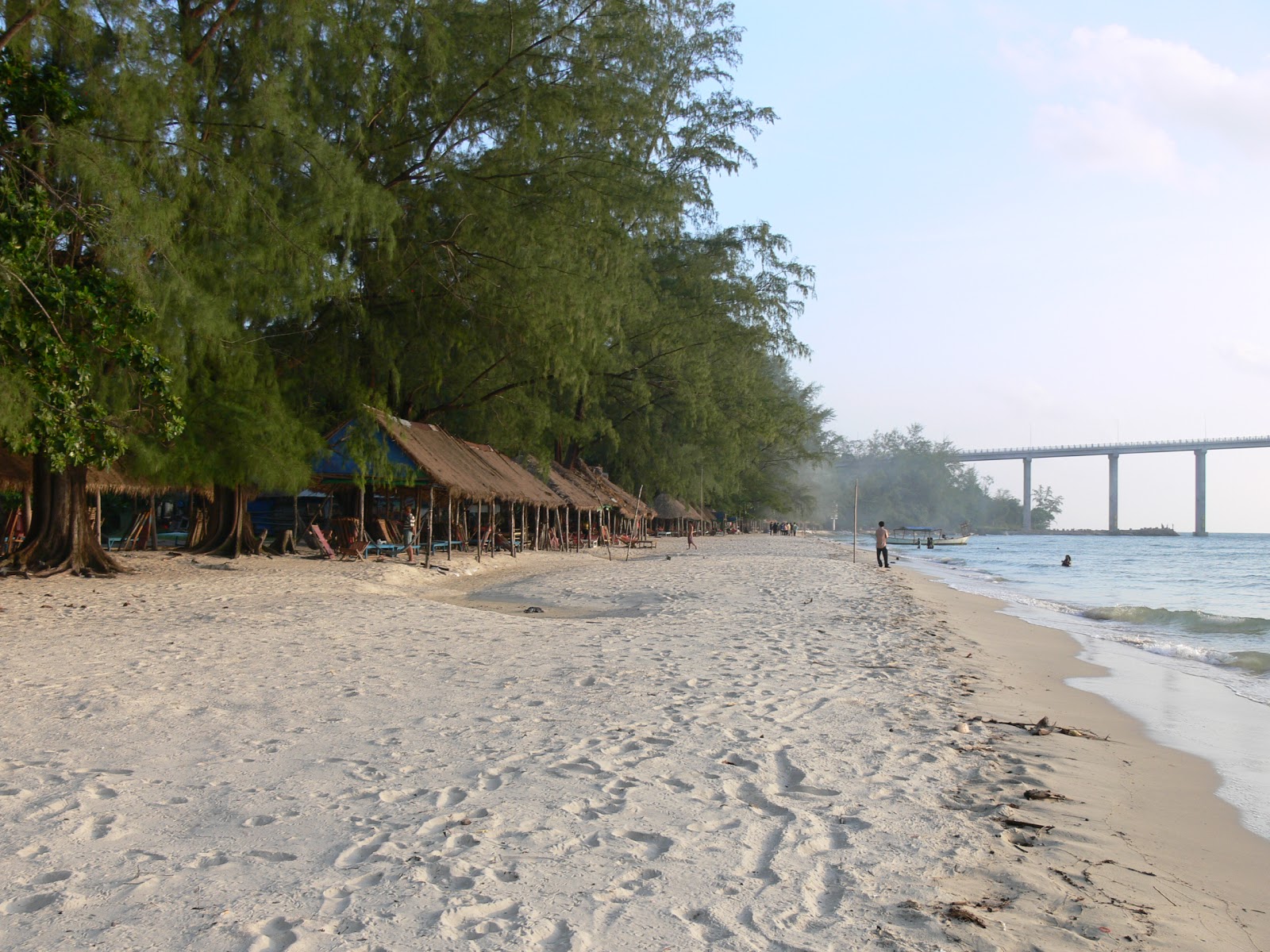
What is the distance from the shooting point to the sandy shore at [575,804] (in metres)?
2.76

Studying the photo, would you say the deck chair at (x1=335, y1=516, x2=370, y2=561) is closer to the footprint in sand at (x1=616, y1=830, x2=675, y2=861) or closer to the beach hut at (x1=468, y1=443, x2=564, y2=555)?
the beach hut at (x1=468, y1=443, x2=564, y2=555)

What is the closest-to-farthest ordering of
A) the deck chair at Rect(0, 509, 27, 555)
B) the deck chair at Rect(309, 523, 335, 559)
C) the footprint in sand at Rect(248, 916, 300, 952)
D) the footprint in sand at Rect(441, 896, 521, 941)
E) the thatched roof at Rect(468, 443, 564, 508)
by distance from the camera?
the footprint in sand at Rect(248, 916, 300, 952)
the footprint in sand at Rect(441, 896, 521, 941)
the deck chair at Rect(0, 509, 27, 555)
the deck chair at Rect(309, 523, 335, 559)
the thatched roof at Rect(468, 443, 564, 508)

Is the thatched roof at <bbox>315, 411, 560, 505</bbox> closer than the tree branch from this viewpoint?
No

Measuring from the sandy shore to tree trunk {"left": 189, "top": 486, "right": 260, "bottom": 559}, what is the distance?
8459 millimetres

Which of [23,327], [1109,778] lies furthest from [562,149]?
[1109,778]

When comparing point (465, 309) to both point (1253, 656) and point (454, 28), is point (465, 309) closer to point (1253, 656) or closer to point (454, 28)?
point (454, 28)

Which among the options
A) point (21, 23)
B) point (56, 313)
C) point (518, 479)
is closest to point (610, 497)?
point (518, 479)

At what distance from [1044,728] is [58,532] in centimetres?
1225

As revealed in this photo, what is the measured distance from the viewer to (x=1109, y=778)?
15.6ft

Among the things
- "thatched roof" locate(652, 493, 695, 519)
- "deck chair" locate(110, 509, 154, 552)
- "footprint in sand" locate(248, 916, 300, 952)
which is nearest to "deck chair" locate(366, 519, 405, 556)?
"deck chair" locate(110, 509, 154, 552)

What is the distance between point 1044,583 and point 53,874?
2665 centimetres

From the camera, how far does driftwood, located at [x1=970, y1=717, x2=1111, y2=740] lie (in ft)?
18.4

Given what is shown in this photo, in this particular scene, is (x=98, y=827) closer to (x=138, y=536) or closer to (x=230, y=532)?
(x=230, y=532)

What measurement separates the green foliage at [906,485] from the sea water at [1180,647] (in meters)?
77.7
